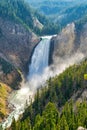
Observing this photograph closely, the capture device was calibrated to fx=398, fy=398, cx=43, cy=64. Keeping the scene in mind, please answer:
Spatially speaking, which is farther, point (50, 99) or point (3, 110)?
point (3, 110)

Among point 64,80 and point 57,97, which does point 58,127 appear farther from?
point 64,80

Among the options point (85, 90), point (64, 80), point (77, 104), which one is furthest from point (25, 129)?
point (64, 80)

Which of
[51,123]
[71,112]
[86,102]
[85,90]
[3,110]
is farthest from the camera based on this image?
[3,110]

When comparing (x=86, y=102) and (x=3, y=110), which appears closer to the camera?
(x=86, y=102)

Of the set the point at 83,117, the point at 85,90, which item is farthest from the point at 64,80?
the point at 83,117

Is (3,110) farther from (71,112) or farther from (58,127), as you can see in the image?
(58,127)

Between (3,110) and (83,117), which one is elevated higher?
(3,110)

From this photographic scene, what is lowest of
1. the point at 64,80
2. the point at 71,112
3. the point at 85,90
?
the point at 71,112

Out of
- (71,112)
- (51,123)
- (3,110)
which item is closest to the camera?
(51,123)

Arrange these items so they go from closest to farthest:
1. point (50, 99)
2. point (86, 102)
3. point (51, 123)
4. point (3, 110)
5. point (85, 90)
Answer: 1. point (51, 123)
2. point (86, 102)
3. point (85, 90)
4. point (50, 99)
5. point (3, 110)

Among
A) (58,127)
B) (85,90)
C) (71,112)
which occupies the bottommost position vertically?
(58,127)
